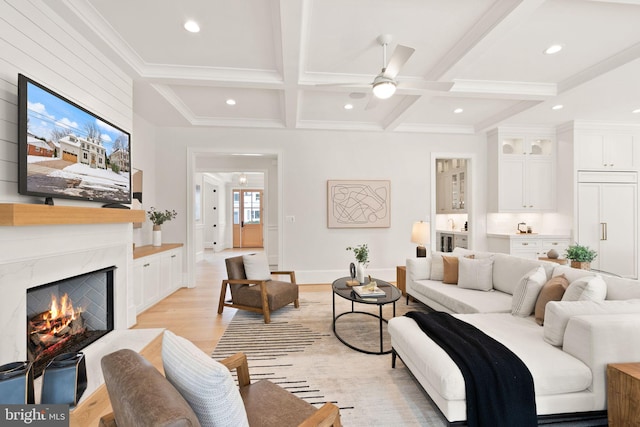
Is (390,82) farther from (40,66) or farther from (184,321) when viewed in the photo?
(184,321)

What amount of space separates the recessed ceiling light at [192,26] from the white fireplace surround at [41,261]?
191cm

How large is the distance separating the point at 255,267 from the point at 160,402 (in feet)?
9.28

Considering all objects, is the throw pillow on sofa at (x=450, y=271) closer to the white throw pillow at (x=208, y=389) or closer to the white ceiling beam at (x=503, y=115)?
the white ceiling beam at (x=503, y=115)

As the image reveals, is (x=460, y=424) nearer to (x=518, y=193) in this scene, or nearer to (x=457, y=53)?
(x=457, y=53)

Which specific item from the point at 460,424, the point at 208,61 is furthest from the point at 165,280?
the point at 460,424

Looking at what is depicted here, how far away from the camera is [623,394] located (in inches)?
57.8

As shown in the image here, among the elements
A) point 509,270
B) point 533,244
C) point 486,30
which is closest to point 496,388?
point 509,270

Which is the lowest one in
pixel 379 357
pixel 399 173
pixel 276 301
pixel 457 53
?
pixel 379 357

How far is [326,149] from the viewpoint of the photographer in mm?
5152

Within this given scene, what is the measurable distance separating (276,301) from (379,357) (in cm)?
138

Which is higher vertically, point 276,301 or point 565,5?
point 565,5

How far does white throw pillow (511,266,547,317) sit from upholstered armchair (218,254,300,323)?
2352 mm

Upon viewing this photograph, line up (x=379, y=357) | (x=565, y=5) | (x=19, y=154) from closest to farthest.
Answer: (x=19, y=154) < (x=565, y=5) < (x=379, y=357)

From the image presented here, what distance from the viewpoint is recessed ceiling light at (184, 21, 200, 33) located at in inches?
96.0
